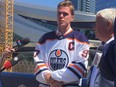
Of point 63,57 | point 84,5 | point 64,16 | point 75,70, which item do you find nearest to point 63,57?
point 63,57

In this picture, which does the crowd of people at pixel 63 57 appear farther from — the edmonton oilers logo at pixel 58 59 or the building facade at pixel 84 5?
the building facade at pixel 84 5

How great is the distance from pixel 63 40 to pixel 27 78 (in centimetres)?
A: 81

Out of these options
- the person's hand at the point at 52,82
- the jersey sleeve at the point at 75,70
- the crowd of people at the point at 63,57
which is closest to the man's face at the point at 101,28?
the crowd of people at the point at 63,57

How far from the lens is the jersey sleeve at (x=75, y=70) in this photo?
9.77ft

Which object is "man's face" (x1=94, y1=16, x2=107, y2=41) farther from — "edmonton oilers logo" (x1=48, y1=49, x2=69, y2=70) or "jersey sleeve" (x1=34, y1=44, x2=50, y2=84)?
"jersey sleeve" (x1=34, y1=44, x2=50, y2=84)

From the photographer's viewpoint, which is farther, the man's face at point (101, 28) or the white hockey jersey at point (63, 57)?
the white hockey jersey at point (63, 57)

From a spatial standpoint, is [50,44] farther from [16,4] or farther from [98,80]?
[16,4]

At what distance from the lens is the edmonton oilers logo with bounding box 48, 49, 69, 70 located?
3092 millimetres

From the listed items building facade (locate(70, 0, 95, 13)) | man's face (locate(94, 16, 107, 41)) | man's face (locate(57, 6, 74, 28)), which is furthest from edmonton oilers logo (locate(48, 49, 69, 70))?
building facade (locate(70, 0, 95, 13))

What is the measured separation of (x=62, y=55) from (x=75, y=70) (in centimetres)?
19

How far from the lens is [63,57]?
3.09 meters

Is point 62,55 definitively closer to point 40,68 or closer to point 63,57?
point 63,57

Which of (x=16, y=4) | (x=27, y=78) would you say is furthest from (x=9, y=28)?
(x=27, y=78)

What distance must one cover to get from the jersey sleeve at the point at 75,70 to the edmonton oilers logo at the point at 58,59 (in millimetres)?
77
